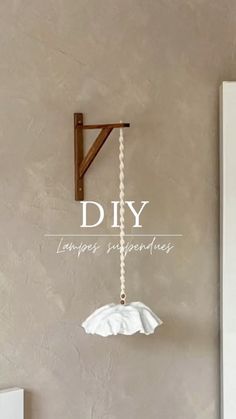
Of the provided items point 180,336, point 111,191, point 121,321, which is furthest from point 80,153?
point 180,336

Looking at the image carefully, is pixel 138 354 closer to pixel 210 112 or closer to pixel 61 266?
pixel 61 266

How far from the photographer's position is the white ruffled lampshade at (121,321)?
137cm

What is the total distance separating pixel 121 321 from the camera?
1375mm

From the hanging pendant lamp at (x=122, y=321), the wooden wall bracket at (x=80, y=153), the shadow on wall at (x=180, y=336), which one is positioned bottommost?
the shadow on wall at (x=180, y=336)

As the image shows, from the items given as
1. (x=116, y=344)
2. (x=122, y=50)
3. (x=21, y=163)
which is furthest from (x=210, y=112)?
(x=116, y=344)

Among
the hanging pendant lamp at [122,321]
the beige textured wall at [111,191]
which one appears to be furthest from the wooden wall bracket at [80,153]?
the hanging pendant lamp at [122,321]

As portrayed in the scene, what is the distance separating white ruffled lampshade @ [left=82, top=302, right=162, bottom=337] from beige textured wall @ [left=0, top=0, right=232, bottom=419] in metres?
0.17

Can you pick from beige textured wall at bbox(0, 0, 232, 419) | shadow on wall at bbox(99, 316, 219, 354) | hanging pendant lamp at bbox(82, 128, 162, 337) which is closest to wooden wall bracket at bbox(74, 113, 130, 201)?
beige textured wall at bbox(0, 0, 232, 419)

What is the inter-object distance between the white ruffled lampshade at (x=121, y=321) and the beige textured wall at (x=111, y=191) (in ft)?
0.55

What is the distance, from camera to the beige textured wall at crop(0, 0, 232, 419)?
1.49 metres

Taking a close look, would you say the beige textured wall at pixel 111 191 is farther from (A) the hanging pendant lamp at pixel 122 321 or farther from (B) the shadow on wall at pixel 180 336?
(A) the hanging pendant lamp at pixel 122 321

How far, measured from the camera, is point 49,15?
5.02ft

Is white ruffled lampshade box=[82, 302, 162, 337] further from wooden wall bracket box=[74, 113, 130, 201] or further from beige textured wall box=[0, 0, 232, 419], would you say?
wooden wall bracket box=[74, 113, 130, 201]

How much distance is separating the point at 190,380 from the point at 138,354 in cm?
19
